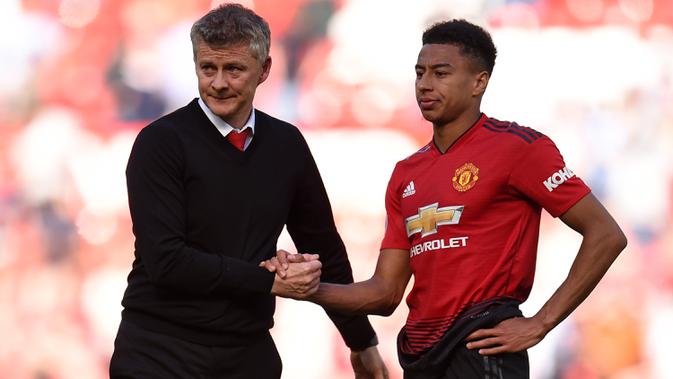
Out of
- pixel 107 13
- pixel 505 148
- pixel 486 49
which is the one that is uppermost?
pixel 107 13

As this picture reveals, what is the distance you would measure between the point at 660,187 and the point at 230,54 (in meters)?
2.53

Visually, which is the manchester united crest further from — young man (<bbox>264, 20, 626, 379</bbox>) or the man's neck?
the man's neck

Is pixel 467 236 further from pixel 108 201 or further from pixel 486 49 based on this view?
pixel 108 201

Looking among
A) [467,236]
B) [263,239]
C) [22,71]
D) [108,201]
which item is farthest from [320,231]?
[22,71]

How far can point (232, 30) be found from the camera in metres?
3.13

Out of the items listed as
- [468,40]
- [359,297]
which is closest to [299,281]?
[359,297]

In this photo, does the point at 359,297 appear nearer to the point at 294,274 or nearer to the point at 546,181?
the point at 294,274

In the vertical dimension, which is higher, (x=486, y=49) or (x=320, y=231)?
(x=486, y=49)

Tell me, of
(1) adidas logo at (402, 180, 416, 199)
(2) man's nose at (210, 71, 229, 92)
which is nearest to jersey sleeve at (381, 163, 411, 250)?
(1) adidas logo at (402, 180, 416, 199)

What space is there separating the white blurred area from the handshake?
174 centimetres

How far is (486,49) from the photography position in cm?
334

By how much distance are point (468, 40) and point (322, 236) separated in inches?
28.0

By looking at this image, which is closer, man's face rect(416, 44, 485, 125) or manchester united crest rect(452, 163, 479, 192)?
manchester united crest rect(452, 163, 479, 192)

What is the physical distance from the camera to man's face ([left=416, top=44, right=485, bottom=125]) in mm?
3238
